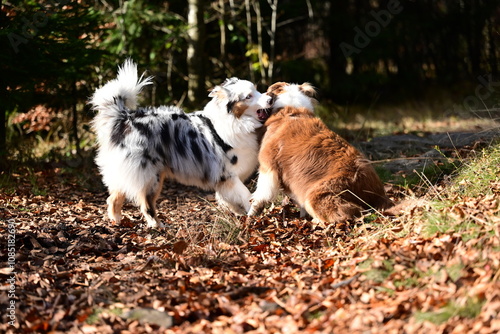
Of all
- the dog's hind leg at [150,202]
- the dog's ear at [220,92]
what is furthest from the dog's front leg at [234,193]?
the dog's ear at [220,92]

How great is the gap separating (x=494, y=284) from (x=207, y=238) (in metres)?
2.50

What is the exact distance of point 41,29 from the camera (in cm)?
Answer: 700

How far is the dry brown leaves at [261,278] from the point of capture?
3.05 m

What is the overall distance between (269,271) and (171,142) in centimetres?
194

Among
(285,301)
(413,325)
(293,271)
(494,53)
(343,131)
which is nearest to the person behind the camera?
(413,325)

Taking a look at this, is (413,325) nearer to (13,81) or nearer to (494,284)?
(494,284)

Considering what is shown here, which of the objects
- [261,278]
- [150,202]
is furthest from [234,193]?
[261,278]

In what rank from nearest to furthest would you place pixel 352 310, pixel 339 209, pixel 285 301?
pixel 352 310
pixel 285 301
pixel 339 209

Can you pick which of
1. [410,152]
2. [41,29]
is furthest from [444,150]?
[41,29]

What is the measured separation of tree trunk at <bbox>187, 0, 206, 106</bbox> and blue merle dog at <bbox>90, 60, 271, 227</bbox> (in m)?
4.01

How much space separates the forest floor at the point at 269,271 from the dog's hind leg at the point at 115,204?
0.49 feet

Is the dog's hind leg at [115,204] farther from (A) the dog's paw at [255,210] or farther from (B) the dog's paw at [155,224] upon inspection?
(A) the dog's paw at [255,210]

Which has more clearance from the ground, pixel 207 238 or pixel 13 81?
pixel 13 81

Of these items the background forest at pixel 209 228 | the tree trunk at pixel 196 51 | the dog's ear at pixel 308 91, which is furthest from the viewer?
the tree trunk at pixel 196 51
